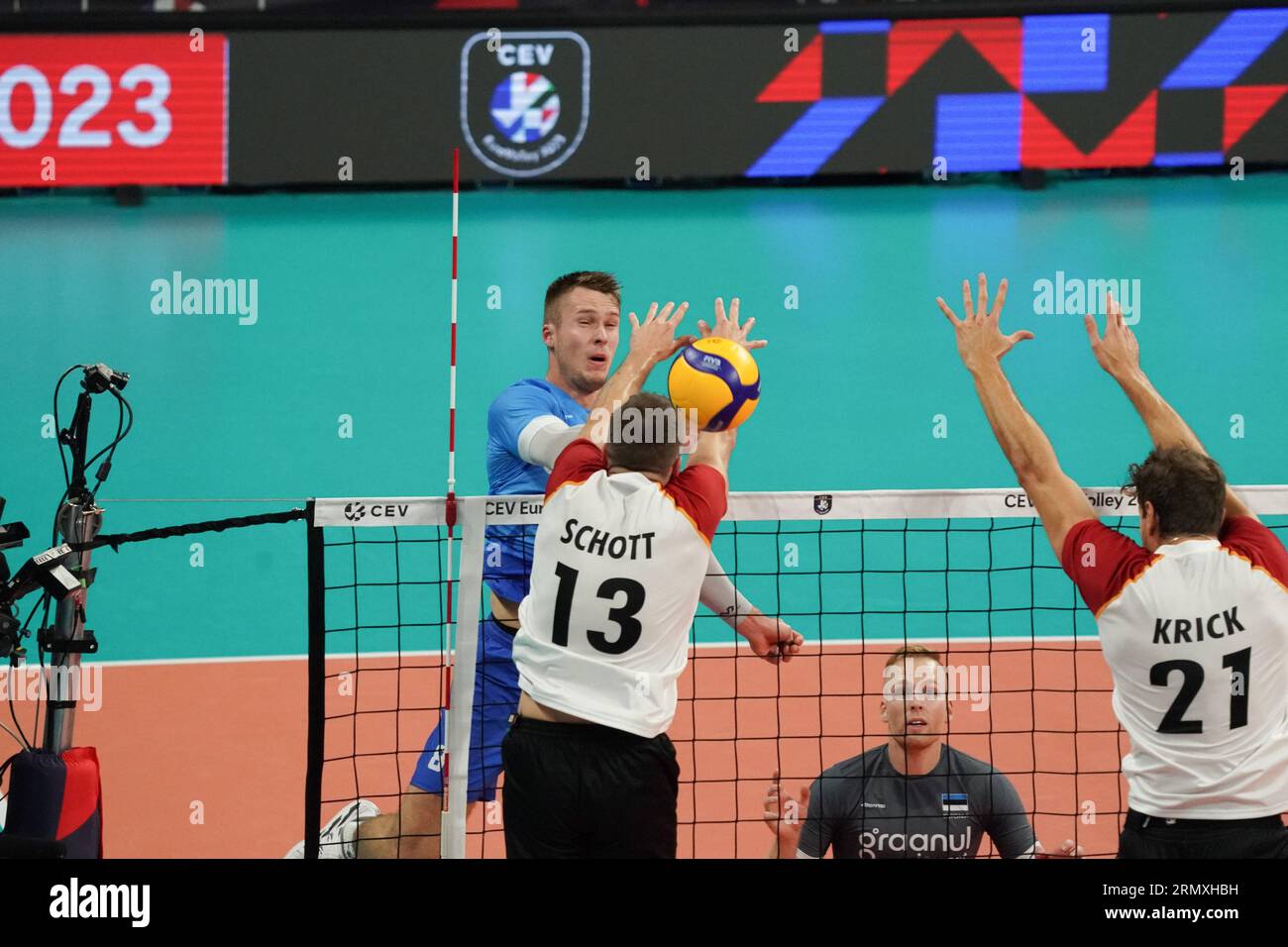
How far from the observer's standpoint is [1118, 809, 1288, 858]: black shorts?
14.6 ft

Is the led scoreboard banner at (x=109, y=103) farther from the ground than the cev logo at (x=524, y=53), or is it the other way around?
the cev logo at (x=524, y=53)

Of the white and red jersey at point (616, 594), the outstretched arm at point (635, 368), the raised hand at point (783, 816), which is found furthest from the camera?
the raised hand at point (783, 816)

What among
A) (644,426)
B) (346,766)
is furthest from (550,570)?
(346,766)

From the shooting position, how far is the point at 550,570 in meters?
4.91

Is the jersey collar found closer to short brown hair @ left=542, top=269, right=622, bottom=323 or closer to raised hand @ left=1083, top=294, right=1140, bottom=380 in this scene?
raised hand @ left=1083, top=294, right=1140, bottom=380

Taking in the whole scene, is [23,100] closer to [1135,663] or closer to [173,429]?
[173,429]

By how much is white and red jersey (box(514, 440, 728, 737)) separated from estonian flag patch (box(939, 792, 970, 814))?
1.51 meters

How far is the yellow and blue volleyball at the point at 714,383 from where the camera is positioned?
5332mm

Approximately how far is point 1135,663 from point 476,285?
10156mm
